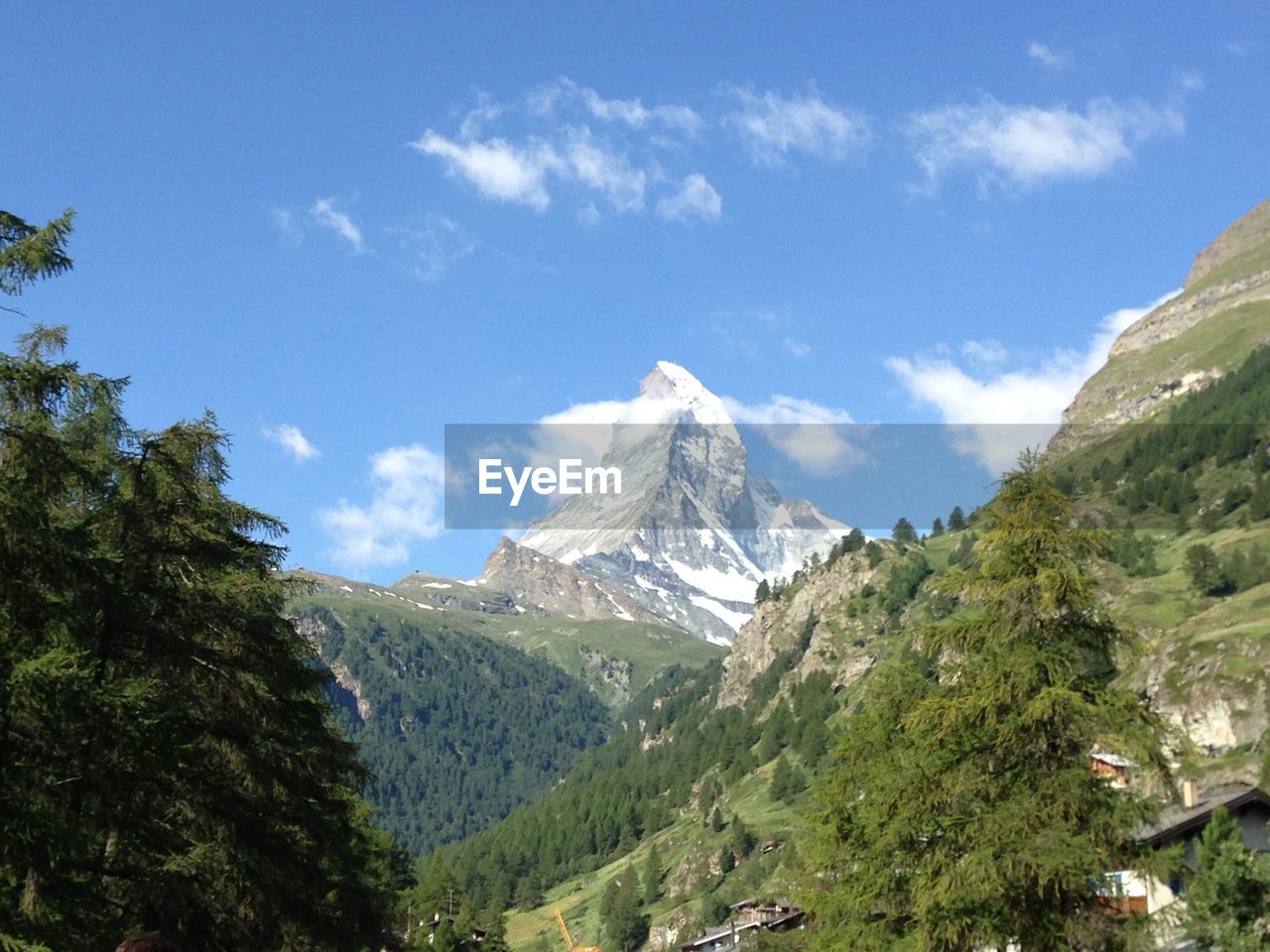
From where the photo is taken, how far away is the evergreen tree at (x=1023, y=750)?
2327 centimetres

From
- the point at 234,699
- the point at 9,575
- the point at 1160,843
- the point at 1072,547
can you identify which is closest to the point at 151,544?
the point at 234,699

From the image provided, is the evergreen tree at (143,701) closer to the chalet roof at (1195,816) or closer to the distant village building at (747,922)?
the chalet roof at (1195,816)

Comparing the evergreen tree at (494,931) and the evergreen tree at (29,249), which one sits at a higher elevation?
the evergreen tree at (29,249)

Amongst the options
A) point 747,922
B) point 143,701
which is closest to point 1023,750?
point 143,701

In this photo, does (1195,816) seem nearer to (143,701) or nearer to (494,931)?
(143,701)

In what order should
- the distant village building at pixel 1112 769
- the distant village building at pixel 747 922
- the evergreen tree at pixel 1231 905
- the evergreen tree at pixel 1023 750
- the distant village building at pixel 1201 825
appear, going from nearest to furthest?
the evergreen tree at pixel 1023 750 → the distant village building at pixel 1112 769 → the evergreen tree at pixel 1231 905 → the distant village building at pixel 1201 825 → the distant village building at pixel 747 922

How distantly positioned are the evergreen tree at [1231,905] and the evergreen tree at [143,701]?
19.9m

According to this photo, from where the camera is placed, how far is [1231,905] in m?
32.0

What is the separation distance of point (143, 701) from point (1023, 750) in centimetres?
1557

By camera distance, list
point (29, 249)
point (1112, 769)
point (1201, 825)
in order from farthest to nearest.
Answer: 1. point (1201, 825)
2. point (1112, 769)
3. point (29, 249)

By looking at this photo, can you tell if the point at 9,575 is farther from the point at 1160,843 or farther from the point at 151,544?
the point at 1160,843

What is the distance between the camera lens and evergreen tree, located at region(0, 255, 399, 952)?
576 inches

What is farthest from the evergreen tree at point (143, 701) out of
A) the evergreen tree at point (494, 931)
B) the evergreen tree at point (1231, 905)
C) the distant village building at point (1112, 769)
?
the evergreen tree at point (494, 931)

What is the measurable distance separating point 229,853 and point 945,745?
13475mm
